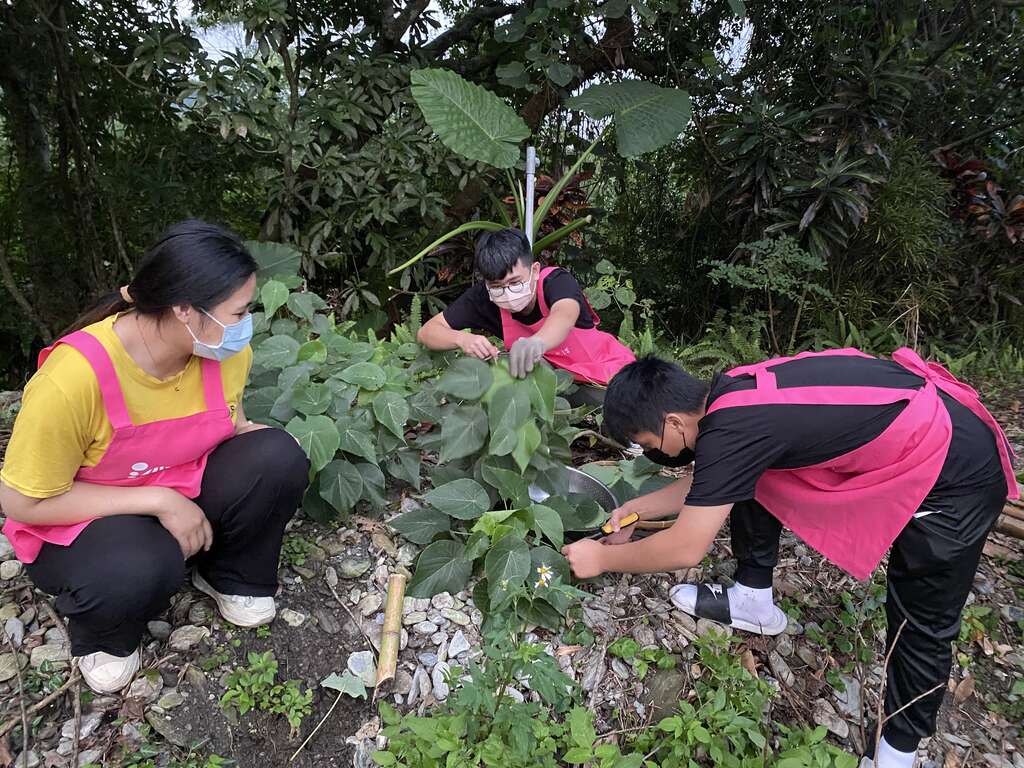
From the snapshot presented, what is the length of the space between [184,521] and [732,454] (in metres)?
1.26

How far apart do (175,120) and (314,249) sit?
3.65 ft

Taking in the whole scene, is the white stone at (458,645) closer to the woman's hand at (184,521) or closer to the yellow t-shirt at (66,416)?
the woman's hand at (184,521)

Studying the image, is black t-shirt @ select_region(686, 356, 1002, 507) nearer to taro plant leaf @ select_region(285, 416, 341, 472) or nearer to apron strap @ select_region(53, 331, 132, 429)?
taro plant leaf @ select_region(285, 416, 341, 472)

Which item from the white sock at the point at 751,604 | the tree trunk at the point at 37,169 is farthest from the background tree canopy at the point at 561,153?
the white sock at the point at 751,604

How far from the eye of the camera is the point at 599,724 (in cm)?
160

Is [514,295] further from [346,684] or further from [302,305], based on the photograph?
[346,684]

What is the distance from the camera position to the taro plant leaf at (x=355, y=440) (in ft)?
5.94

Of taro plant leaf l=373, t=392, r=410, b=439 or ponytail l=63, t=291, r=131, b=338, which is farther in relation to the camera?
taro plant leaf l=373, t=392, r=410, b=439

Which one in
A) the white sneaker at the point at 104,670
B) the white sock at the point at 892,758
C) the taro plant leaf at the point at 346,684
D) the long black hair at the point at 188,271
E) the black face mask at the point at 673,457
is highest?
the long black hair at the point at 188,271

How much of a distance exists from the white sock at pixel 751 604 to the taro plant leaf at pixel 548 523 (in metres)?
0.64

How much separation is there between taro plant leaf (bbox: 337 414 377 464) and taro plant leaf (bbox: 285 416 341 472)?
0.26 feet

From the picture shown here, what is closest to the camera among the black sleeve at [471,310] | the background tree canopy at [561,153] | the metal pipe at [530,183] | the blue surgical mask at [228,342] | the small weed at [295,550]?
the blue surgical mask at [228,342]

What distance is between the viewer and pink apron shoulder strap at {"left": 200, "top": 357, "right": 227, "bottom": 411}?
1517mm

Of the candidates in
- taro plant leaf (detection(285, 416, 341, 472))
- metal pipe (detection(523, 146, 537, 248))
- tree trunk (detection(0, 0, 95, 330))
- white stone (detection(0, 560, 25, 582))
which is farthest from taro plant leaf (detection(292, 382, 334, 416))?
tree trunk (detection(0, 0, 95, 330))
